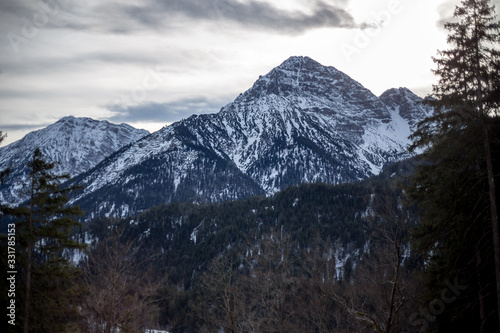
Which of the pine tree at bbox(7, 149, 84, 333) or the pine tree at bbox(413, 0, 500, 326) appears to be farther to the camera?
the pine tree at bbox(7, 149, 84, 333)

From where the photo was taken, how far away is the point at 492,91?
14.6 meters

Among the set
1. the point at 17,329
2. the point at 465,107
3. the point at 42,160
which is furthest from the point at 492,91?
the point at 17,329

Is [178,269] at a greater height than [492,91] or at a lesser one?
lesser

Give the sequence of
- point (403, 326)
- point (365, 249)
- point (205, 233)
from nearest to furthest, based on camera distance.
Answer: point (403, 326) < point (365, 249) < point (205, 233)

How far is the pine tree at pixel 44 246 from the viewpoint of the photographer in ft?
60.6

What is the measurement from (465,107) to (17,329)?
23208 mm

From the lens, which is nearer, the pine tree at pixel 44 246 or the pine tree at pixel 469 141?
the pine tree at pixel 469 141

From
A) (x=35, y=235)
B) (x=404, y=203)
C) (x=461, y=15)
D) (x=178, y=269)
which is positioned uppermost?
(x=461, y=15)

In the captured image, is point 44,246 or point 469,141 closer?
point 469,141

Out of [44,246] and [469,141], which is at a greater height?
[469,141]

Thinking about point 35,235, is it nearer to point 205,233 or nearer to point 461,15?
point 461,15

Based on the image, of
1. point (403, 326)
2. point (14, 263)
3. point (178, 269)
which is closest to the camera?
point (14, 263)

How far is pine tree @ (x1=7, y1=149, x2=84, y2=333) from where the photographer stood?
60.6ft

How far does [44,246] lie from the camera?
19.1 m
